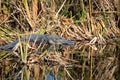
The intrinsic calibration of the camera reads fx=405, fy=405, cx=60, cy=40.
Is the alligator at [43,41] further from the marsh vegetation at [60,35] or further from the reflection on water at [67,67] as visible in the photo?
the reflection on water at [67,67]

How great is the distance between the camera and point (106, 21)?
4.21 metres

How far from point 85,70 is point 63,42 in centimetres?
93

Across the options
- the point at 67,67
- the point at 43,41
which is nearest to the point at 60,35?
the point at 43,41

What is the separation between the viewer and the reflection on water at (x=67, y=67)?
8.71ft

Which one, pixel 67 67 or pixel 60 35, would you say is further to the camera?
pixel 60 35

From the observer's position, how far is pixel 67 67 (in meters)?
2.97

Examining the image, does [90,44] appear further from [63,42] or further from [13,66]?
[13,66]

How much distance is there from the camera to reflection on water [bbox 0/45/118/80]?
104 inches

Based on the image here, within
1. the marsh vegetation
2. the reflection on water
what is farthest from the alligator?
the reflection on water

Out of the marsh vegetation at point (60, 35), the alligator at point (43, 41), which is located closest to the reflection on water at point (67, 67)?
the marsh vegetation at point (60, 35)

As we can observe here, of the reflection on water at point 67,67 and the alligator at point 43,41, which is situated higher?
the alligator at point 43,41

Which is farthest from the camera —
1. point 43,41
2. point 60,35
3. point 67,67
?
point 60,35

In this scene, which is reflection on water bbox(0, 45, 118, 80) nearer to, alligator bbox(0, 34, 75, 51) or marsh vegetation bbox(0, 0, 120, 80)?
marsh vegetation bbox(0, 0, 120, 80)

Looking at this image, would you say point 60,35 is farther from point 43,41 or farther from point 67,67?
point 67,67
